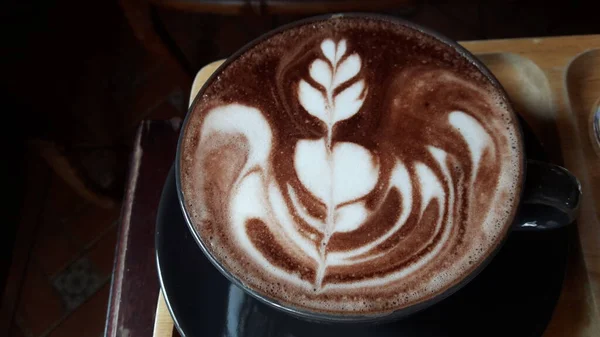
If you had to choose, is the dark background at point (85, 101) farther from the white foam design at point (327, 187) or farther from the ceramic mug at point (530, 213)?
the ceramic mug at point (530, 213)

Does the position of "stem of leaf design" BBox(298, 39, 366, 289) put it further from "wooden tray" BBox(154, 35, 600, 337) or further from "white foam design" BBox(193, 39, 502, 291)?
"wooden tray" BBox(154, 35, 600, 337)

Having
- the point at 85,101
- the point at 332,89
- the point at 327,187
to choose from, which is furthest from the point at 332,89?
the point at 85,101

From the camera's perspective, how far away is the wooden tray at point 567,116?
60 centimetres

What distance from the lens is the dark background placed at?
1.23m

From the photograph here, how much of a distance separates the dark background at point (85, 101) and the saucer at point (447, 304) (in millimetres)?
637

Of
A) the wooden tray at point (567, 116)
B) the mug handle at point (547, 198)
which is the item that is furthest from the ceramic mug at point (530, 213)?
the wooden tray at point (567, 116)

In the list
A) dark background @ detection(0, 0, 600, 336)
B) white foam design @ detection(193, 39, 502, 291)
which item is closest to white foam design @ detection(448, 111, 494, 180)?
white foam design @ detection(193, 39, 502, 291)

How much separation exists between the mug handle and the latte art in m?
0.02

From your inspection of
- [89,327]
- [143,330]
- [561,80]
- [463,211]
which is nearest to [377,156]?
[463,211]

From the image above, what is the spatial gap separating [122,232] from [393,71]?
46 cm

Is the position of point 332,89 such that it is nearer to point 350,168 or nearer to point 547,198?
point 350,168

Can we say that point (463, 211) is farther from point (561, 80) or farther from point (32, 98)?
point (32, 98)

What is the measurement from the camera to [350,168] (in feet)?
1.81

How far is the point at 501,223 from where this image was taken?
50 centimetres
